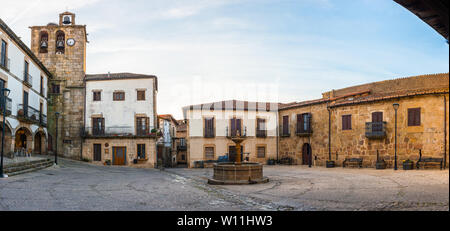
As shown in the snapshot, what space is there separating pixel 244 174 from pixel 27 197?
273 inches

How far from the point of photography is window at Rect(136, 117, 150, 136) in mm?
26047

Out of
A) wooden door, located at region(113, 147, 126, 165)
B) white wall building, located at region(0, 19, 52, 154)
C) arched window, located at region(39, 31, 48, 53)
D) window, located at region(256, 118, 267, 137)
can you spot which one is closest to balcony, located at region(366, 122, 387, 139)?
window, located at region(256, 118, 267, 137)

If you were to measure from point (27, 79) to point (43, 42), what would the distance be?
7.05 metres

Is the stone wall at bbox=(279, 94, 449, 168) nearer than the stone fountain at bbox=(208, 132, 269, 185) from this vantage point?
No

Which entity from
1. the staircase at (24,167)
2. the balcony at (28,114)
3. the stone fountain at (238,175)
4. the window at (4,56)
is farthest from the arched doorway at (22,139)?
the stone fountain at (238,175)

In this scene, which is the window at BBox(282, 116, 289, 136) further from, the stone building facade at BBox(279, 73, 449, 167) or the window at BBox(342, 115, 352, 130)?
the window at BBox(342, 115, 352, 130)

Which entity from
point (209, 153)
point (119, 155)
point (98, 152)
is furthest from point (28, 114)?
point (209, 153)

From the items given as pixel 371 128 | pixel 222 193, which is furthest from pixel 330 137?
pixel 222 193

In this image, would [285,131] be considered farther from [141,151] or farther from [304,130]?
[141,151]

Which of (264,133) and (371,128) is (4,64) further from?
(371,128)

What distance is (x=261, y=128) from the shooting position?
27875mm

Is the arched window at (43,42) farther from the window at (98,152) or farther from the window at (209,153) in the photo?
the window at (209,153)

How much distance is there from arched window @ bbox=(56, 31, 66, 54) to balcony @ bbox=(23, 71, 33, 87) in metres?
5.83

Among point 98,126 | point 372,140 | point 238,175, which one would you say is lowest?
point 238,175
